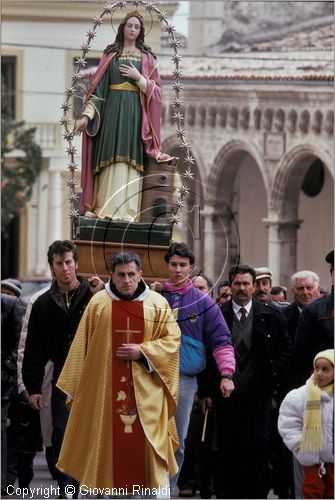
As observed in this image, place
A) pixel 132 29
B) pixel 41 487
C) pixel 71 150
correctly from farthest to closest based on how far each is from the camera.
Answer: pixel 41 487 < pixel 71 150 < pixel 132 29

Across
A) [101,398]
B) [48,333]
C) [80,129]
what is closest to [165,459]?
[101,398]

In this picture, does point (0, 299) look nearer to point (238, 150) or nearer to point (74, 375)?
point (74, 375)

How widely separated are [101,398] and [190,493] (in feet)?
Result: 12.3

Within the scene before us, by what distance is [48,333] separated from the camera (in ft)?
52.5

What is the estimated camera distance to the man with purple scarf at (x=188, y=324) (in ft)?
51.5

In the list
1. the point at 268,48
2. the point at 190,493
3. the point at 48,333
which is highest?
the point at 268,48

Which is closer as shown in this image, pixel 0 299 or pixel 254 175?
pixel 0 299

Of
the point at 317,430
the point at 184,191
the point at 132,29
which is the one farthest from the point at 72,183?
the point at 317,430

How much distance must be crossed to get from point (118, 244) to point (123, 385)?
2.03 meters

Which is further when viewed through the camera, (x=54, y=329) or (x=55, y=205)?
(x=55, y=205)

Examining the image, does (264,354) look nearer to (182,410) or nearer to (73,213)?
(182,410)

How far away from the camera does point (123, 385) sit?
48.1ft

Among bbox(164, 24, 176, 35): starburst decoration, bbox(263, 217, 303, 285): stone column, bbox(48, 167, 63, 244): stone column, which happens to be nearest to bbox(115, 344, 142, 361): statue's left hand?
bbox(164, 24, 176, 35): starburst decoration

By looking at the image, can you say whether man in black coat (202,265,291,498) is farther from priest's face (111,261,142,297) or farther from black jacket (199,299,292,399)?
priest's face (111,261,142,297)
